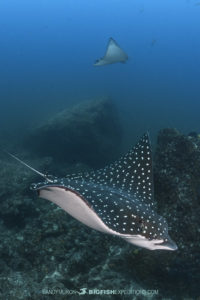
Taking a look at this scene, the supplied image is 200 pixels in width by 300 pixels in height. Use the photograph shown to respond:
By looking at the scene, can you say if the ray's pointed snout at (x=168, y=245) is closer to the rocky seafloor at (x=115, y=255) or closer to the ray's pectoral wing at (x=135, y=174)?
the ray's pectoral wing at (x=135, y=174)

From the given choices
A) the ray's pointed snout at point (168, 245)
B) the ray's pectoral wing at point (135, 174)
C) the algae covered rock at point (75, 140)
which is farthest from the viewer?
the algae covered rock at point (75, 140)

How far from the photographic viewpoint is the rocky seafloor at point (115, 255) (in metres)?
3.94

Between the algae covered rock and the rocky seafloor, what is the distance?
9.75 meters

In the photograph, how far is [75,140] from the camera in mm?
15797

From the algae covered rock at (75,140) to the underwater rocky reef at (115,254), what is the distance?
971 cm

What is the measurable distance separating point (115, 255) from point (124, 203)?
5.09ft

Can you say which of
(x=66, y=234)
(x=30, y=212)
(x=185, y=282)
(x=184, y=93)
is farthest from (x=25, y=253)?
(x=184, y=93)

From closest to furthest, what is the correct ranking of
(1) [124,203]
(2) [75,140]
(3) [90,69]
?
(1) [124,203]
(2) [75,140]
(3) [90,69]

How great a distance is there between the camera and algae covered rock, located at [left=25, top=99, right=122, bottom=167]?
1562 cm

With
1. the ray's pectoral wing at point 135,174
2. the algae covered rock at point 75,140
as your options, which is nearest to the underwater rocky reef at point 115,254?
the ray's pectoral wing at point 135,174

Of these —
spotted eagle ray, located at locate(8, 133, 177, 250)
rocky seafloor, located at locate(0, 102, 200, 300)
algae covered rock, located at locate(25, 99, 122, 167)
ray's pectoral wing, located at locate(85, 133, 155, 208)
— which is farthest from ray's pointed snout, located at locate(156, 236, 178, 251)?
algae covered rock, located at locate(25, 99, 122, 167)

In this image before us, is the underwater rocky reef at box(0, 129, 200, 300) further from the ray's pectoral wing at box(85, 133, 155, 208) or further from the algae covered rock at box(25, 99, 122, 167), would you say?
the algae covered rock at box(25, 99, 122, 167)

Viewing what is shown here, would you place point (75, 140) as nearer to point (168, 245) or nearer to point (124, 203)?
point (124, 203)

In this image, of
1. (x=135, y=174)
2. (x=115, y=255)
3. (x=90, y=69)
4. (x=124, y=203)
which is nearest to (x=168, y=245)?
(x=124, y=203)
